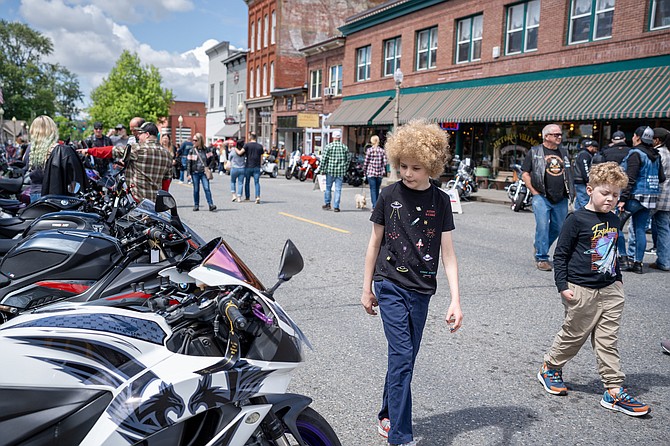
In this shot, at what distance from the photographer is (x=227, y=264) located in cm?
230

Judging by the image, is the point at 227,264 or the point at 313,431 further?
the point at 313,431

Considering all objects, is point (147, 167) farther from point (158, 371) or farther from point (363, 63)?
point (363, 63)

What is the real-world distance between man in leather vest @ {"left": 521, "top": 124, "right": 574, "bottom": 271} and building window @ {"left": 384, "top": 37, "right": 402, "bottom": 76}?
72.1 ft

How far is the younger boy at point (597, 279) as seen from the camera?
13.2ft

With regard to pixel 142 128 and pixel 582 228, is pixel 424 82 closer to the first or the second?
pixel 142 128

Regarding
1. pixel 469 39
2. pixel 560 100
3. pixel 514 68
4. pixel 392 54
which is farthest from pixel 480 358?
pixel 392 54

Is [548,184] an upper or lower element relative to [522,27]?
lower

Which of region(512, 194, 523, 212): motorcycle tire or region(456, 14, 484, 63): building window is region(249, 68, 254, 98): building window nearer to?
region(456, 14, 484, 63): building window

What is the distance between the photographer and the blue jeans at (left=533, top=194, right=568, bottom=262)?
8109mm

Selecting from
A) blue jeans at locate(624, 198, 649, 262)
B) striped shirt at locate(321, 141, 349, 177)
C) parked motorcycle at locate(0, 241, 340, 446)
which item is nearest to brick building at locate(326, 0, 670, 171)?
striped shirt at locate(321, 141, 349, 177)

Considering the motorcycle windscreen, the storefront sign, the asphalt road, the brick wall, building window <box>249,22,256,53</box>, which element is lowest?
the asphalt road

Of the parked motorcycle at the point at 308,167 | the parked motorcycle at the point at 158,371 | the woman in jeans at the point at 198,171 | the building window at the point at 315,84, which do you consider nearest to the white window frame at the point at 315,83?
the building window at the point at 315,84

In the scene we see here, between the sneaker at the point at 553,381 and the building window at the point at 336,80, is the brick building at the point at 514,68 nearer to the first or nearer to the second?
the building window at the point at 336,80

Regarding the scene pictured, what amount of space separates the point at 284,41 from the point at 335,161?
33124 mm
